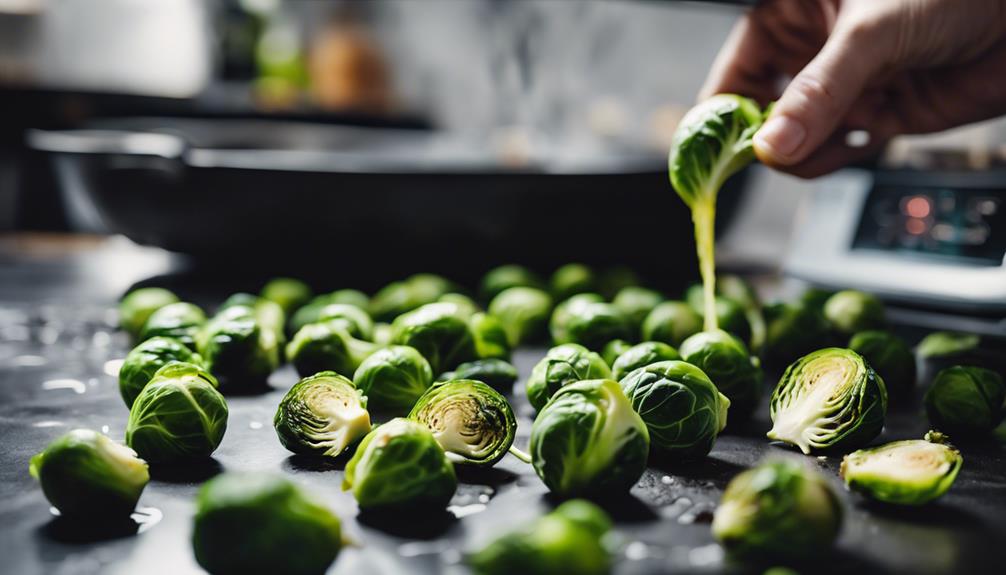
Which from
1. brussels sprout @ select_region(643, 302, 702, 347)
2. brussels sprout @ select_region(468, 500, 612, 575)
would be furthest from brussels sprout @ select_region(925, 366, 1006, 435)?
brussels sprout @ select_region(468, 500, 612, 575)

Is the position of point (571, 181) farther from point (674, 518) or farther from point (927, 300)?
point (674, 518)

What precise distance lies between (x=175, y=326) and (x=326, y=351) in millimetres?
344

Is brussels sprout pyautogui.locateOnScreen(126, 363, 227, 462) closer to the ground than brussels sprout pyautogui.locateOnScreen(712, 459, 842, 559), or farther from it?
closer to the ground

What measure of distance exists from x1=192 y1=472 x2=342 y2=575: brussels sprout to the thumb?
1.04 m

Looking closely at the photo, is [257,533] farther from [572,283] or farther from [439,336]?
[572,283]

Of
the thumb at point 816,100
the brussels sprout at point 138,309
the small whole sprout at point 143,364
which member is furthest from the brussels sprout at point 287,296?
the thumb at point 816,100

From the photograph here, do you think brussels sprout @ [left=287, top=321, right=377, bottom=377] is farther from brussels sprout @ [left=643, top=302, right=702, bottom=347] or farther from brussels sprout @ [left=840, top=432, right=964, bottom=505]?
brussels sprout @ [left=840, top=432, right=964, bottom=505]

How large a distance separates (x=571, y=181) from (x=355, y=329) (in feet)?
3.11

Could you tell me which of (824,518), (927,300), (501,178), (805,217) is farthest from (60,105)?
(824,518)

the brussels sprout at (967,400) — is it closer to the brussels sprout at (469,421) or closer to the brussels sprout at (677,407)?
the brussels sprout at (677,407)

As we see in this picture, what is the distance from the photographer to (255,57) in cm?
523

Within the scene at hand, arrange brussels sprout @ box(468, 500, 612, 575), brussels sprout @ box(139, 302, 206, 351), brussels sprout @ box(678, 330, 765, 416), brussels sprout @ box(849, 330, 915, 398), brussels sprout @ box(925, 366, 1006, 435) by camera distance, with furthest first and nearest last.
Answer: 1. brussels sprout @ box(139, 302, 206, 351)
2. brussels sprout @ box(849, 330, 915, 398)
3. brussels sprout @ box(678, 330, 765, 416)
4. brussels sprout @ box(925, 366, 1006, 435)
5. brussels sprout @ box(468, 500, 612, 575)

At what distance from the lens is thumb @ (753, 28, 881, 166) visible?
1.50 metres

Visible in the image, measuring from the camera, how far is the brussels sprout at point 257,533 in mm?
856
